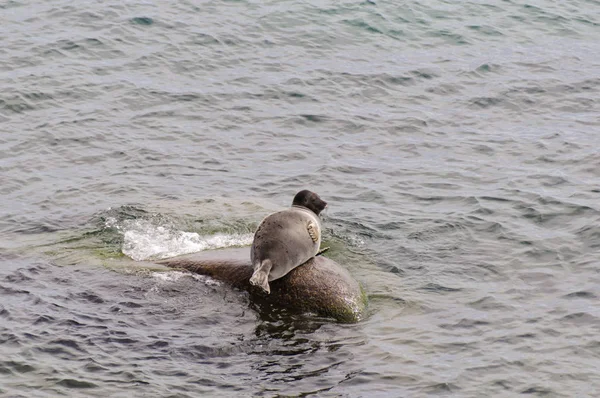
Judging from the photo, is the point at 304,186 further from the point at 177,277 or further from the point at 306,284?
the point at 306,284

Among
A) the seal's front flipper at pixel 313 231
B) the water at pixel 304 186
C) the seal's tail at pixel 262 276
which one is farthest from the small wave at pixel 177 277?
the seal's front flipper at pixel 313 231

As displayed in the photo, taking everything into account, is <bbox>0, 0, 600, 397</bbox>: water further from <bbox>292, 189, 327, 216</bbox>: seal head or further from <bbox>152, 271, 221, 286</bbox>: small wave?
<bbox>292, 189, 327, 216</bbox>: seal head

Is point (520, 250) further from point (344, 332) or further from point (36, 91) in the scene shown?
point (36, 91)

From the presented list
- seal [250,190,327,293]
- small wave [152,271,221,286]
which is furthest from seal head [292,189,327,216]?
small wave [152,271,221,286]

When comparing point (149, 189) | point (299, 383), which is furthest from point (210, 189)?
point (299, 383)

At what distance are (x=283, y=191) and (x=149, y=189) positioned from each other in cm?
203

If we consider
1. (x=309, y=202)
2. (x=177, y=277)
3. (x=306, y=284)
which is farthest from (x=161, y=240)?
(x=306, y=284)

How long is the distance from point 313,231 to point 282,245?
65 cm

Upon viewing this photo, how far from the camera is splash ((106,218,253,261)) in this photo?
12.2m

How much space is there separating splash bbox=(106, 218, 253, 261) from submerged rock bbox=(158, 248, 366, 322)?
895 millimetres

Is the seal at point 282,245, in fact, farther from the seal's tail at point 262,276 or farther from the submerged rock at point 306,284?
the submerged rock at point 306,284

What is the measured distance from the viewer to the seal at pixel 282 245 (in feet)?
34.2

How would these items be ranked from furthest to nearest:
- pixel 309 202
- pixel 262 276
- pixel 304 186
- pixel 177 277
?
pixel 304 186 < pixel 309 202 < pixel 177 277 < pixel 262 276

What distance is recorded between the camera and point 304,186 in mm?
15234
